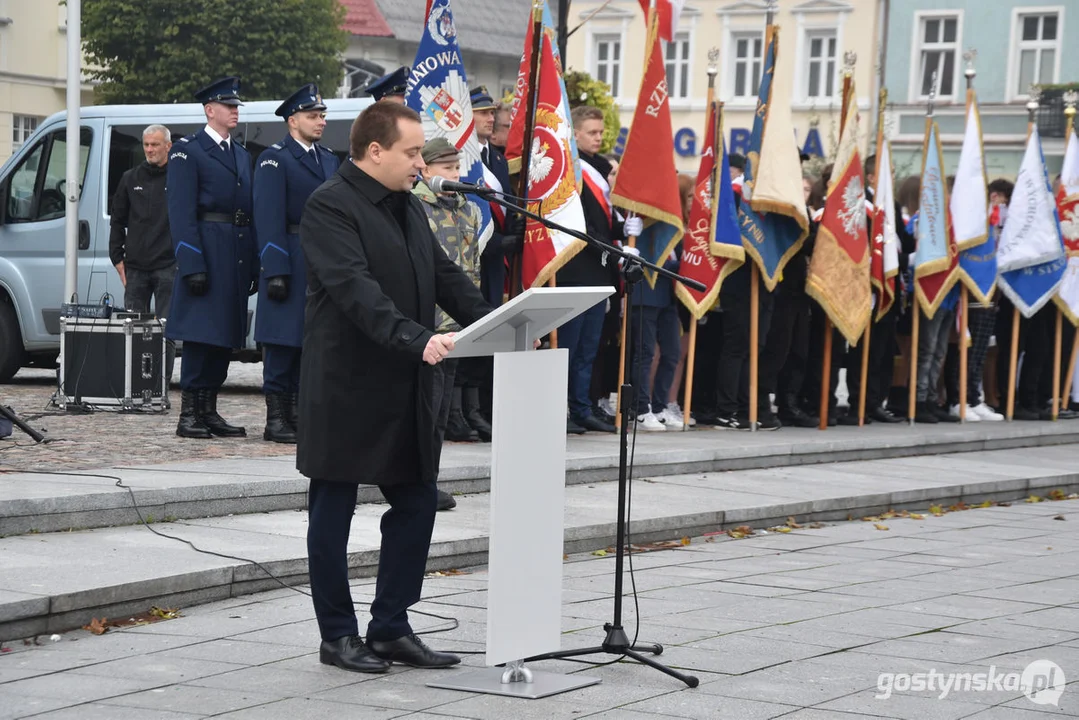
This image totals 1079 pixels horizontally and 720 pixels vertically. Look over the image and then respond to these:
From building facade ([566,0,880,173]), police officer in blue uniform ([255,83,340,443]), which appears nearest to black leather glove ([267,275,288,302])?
police officer in blue uniform ([255,83,340,443])

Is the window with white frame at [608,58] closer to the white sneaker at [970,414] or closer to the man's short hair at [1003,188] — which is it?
the man's short hair at [1003,188]

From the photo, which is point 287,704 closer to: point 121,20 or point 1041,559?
point 1041,559

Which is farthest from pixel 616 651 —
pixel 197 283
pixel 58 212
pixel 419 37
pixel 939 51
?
pixel 419 37

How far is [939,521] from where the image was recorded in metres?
10.6

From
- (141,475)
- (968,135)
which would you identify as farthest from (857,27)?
(141,475)

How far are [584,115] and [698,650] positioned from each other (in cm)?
667

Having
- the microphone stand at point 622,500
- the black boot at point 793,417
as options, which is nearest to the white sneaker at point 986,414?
the black boot at point 793,417

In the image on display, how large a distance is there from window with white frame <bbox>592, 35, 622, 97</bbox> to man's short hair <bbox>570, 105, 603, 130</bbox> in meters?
33.5

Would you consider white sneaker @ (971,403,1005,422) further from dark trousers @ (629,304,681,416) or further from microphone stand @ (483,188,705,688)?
microphone stand @ (483,188,705,688)

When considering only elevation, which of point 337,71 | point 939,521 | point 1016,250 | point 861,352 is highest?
point 337,71

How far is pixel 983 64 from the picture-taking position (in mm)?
40531

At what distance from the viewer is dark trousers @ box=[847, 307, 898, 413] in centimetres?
1460

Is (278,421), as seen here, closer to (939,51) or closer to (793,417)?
(793,417)

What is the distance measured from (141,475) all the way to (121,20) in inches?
1169
